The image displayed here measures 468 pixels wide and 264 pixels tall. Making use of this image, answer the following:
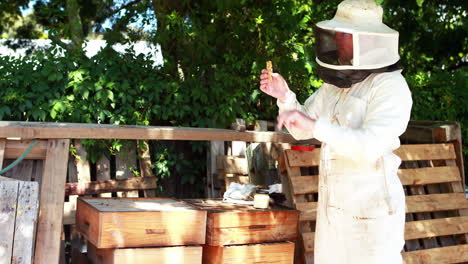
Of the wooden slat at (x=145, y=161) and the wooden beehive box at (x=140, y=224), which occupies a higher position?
the wooden slat at (x=145, y=161)

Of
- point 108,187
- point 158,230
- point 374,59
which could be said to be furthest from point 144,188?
point 374,59

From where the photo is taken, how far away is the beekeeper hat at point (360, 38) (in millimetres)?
2943

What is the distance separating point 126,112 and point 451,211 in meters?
2.90

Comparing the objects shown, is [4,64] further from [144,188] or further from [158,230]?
[158,230]

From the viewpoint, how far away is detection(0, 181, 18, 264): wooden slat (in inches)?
115

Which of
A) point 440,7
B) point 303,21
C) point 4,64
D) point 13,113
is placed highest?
point 440,7

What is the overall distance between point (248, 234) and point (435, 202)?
1.76 m

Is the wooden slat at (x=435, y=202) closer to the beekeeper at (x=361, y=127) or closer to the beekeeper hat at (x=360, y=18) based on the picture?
the beekeeper at (x=361, y=127)

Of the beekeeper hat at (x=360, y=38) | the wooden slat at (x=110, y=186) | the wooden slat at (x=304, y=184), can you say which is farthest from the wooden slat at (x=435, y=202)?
the wooden slat at (x=110, y=186)

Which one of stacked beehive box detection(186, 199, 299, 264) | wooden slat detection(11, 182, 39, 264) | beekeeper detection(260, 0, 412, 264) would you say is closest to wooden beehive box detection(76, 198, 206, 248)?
stacked beehive box detection(186, 199, 299, 264)

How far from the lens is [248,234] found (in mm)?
3924

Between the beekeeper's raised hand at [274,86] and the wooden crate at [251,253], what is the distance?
1123 mm

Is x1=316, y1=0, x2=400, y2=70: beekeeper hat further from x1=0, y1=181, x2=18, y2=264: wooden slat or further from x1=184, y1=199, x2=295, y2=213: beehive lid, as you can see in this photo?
x1=0, y1=181, x2=18, y2=264: wooden slat

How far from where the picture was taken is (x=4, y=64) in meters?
5.00
